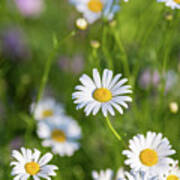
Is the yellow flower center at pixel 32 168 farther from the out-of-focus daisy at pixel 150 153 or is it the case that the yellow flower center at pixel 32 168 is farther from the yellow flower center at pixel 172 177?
the yellow flower center at pixel 172 177

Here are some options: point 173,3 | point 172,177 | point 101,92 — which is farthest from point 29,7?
point 172,177

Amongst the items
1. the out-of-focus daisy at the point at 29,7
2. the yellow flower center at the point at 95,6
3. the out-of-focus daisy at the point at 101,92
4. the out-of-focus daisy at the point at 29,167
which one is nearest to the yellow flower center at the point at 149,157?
the out-of-focus daisy at the point at 101,92

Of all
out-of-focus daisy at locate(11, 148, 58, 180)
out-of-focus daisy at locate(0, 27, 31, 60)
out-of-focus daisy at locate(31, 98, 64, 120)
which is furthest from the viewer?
out-of-focus daisy at locate(0, 27, 31, 60)

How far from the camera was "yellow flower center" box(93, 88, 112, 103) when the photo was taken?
1.39 meters

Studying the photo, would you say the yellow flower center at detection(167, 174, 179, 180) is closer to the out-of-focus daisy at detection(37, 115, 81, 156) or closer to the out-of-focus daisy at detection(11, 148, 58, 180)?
the out-of-focus daisy at detection(11, 148, 58, 180)

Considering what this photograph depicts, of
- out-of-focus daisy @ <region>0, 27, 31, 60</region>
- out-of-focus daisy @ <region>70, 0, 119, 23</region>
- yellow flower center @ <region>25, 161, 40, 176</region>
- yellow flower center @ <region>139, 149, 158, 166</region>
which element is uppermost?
out-of-focus daisy @ <region>0, 27, 31, 60</region>

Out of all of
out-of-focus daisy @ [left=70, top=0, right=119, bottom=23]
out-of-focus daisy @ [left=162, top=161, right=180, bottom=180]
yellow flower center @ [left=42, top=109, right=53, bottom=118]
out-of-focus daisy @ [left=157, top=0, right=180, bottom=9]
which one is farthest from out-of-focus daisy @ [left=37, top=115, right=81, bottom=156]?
out-of-focus daisy @ [left=157, top=0, right=180, bottom=9]

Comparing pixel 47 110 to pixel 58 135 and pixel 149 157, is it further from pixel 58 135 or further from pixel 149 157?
pixel 149 157

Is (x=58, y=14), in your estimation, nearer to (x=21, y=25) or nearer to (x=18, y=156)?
(x=21, y=25)

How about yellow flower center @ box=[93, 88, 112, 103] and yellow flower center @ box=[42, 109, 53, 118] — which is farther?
yellow flower center @ box=[42, 109, 53, 118]

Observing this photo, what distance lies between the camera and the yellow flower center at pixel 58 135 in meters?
1.98

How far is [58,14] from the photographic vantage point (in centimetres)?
335

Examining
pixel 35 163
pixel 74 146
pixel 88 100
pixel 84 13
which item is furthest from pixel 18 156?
pixel 84 13

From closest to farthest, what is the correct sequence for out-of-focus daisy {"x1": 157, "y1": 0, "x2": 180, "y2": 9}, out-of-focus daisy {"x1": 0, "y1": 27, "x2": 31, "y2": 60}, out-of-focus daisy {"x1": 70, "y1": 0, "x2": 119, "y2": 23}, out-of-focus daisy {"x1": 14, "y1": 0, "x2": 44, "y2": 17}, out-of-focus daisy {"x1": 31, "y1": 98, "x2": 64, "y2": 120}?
out-of-focus daisy {"x1": 157, "y1": 0, "x2": 180, "y2": 9}, out-of-focus daisy {"x1": 70, "y1": 0, "x2": 119, "y2": 23}, out-of-focus daisy {"x1": 31, "y1": 98, "x2": 64, "y2": 120}, out-of-focus daisy {"x1": 0, "y1": 27, "x2": 31, "y2": 60}, out-of-focus daisy {"x1": 14, "y1": 0, "x2": 44, "y2": 17}
